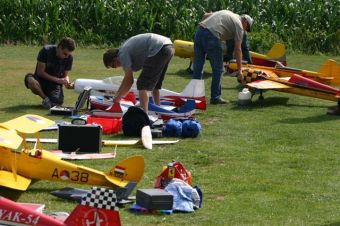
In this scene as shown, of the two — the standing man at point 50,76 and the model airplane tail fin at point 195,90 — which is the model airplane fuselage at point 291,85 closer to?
the model airplane tail fin at point 195,90

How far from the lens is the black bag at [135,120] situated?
37.8 ft

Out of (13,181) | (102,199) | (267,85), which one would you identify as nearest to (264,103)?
(267,85)

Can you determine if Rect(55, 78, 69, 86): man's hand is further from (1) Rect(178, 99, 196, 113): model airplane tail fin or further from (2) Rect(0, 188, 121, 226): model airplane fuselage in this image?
(2) Rect(0, 188, 121, 226): model airplane fuselage

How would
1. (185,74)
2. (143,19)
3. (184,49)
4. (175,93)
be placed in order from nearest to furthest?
(175,93) < (185,74) < (184,49) < (143,19)

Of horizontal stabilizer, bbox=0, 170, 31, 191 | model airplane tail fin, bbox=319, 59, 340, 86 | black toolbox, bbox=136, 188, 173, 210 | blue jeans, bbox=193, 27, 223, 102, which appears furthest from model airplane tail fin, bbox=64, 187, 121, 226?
model airplane tail fin, bbox=319, 59, 340, 86

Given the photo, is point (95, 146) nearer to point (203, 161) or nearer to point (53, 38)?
point (203, 161)

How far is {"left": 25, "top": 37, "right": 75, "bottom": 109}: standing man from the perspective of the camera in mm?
13750

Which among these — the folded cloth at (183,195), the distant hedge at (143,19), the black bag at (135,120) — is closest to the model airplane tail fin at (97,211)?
the folded cloth at (183,195)

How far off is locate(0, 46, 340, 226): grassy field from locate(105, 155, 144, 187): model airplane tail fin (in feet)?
1.40

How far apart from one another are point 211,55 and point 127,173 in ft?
22.2

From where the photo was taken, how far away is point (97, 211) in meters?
6.19

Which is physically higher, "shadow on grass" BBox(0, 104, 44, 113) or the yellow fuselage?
the yellow fuselage

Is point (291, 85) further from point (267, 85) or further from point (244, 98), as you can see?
point (244, 98)

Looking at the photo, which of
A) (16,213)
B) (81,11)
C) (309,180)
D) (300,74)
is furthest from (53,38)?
(16,213)
